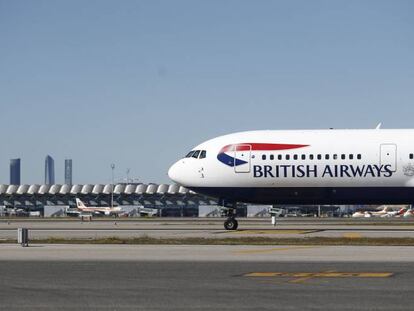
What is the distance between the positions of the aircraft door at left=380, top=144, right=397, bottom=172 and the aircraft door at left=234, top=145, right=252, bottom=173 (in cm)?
755

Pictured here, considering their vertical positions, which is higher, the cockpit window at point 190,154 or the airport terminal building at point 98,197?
the cockpit window at point 190,154

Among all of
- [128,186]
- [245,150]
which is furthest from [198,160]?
[128,186]

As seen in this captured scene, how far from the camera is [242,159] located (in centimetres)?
4762

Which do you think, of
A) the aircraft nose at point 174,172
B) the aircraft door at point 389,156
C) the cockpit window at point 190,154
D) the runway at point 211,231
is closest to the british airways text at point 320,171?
the aircraft door at point 389,156

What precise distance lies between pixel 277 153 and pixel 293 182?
6.23 feet

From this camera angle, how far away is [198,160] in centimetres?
4888

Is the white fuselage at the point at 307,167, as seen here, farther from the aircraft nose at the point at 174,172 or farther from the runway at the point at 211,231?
the runway at the point at 211,231

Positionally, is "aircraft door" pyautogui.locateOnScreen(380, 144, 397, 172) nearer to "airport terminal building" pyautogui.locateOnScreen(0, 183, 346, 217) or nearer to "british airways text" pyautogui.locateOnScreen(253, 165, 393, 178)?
"british airways text" pyautogui.locateOnScreen(253, 165, 393, 178)
